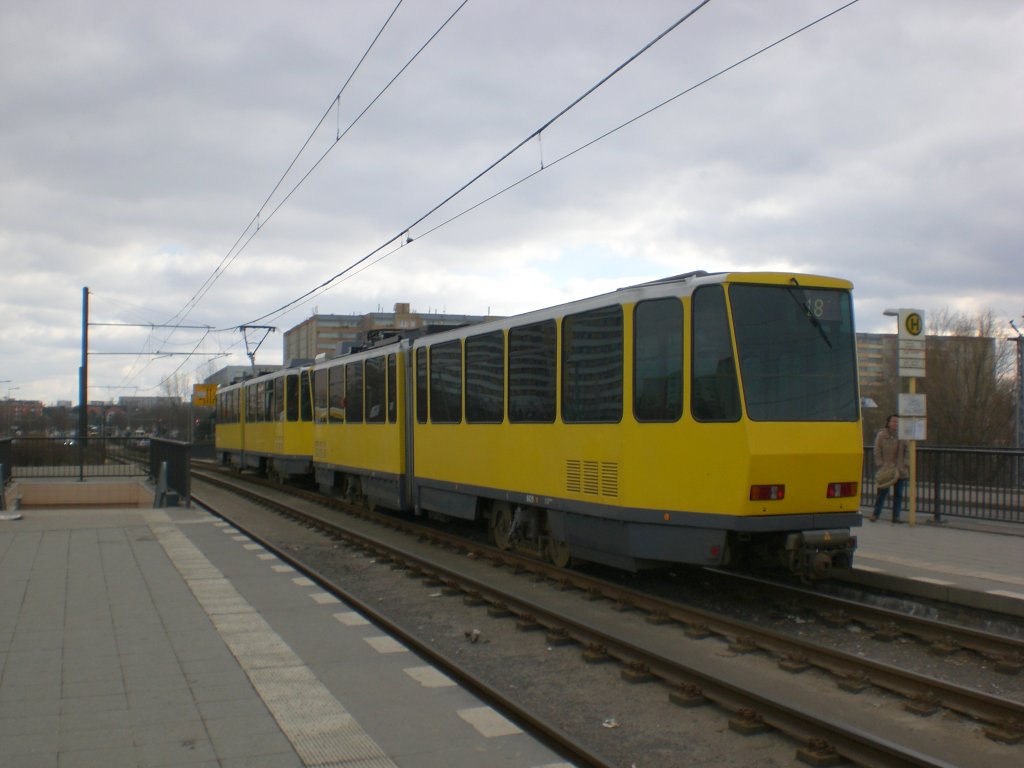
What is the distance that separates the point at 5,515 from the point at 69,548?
14.8 ft

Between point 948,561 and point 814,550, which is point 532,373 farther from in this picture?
point 948,561

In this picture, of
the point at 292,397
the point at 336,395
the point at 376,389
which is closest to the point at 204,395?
the point at 292,397

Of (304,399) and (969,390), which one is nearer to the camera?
(304,399)

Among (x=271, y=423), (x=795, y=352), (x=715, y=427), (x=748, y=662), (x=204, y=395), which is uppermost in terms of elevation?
(x=204, y=395)

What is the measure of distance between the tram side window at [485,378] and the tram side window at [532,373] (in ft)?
0.93

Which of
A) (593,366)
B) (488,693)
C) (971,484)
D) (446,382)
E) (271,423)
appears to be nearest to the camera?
(488,693)

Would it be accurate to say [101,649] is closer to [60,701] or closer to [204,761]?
[60,701]

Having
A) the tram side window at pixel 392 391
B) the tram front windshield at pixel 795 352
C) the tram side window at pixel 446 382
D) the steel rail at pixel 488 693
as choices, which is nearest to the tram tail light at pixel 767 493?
the tram front windshield at pixel 795 352

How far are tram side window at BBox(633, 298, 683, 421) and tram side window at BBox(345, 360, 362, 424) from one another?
8900 millimetres

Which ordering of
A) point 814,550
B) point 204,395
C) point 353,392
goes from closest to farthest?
point 814,550 < point 353,392 < point 204,395

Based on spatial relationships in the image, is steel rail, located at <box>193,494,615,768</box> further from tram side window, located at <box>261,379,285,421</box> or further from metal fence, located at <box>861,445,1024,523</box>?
tram side window, located at <box>261,379,285,421</box>

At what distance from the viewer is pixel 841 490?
8617 millimetres

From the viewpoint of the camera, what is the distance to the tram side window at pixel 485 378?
11.4m

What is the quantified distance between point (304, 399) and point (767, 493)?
1501 cm
